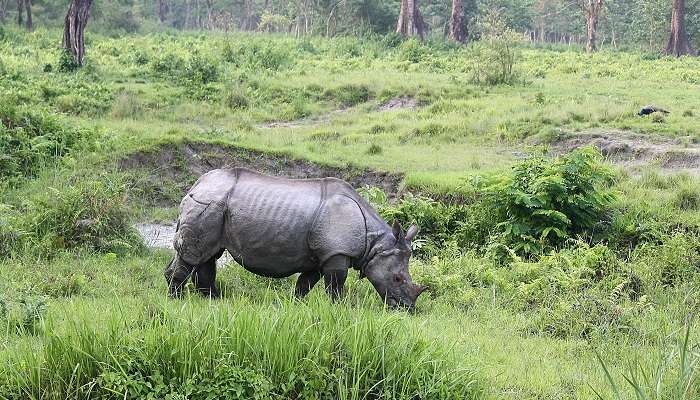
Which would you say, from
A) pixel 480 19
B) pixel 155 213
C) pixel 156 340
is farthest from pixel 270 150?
pixel 480 19

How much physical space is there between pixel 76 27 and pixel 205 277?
55.1 feet

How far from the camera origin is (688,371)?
4609mm

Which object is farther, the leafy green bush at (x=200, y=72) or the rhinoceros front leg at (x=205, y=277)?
the leafy green bush at (x=200, y=72)

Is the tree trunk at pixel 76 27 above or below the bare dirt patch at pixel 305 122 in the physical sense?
above

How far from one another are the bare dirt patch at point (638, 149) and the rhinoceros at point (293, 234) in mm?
7084

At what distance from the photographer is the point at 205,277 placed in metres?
7.80

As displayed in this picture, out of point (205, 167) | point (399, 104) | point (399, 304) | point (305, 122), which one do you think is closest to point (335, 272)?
→ point (399, 304)

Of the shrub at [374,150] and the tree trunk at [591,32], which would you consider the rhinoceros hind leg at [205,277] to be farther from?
the tree trunk at [591,32]

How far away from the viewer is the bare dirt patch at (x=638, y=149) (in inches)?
520

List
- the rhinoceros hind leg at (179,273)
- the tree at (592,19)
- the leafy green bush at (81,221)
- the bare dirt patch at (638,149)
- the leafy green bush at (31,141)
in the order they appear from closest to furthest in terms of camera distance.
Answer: the rhinoceros hind leg at (179,273) < the leafy green bush at (81,221) < the leafy green bush at (31,141) < the bare dirt patch at (638,149) < the tree at (592,19)

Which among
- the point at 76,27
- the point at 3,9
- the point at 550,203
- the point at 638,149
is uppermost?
the point at 3,9

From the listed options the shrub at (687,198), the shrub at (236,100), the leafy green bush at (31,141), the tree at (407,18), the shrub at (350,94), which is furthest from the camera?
the tree at (407,18)

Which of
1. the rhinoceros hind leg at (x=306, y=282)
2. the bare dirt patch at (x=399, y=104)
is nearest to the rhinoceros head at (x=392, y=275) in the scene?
the rhinoceros hind leg at (x=306, y=282)

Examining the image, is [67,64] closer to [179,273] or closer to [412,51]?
[412,51]
